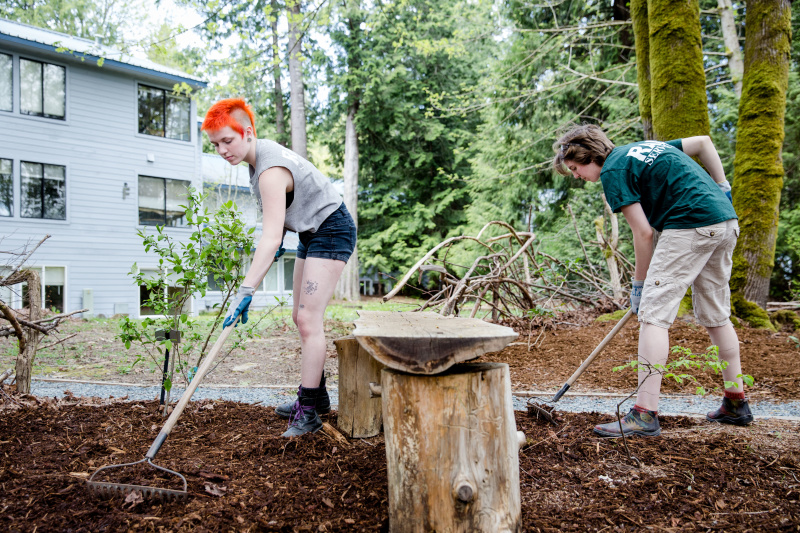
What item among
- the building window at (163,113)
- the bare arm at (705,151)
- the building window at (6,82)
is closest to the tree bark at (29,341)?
the bare arm at (705,151)

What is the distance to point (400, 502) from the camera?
65.9 inches

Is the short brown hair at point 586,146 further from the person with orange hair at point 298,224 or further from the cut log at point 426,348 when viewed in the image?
the cut log at point 426,348

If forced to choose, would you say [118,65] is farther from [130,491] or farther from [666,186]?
[666,186]

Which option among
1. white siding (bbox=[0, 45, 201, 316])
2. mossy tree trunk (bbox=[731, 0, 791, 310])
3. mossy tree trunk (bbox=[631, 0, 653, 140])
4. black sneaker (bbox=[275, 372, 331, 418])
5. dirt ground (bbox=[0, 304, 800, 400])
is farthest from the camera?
white siding (bbox=[0, 45, 201, 316])

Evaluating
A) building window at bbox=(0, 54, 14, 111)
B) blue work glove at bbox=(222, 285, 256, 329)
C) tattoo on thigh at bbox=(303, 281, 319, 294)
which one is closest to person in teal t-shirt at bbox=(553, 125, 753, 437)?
tattoo on thigh at bbox=(303, 281, 319, 294)

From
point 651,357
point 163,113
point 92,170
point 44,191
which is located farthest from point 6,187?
point 651,357

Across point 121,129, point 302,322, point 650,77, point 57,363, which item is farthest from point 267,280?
point 302,322

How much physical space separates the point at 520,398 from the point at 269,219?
2325mm

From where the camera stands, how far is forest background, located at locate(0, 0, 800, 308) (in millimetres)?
9789

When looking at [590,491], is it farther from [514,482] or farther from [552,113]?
[552,113]

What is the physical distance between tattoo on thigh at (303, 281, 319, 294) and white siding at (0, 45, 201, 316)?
12.1 m

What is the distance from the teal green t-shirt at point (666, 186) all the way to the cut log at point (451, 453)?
143 centimetres

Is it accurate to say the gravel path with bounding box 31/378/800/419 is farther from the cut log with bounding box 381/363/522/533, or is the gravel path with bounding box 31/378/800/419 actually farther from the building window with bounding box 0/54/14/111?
the building window with bounding box 0/54/14/111

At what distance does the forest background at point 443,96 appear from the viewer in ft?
32.1
